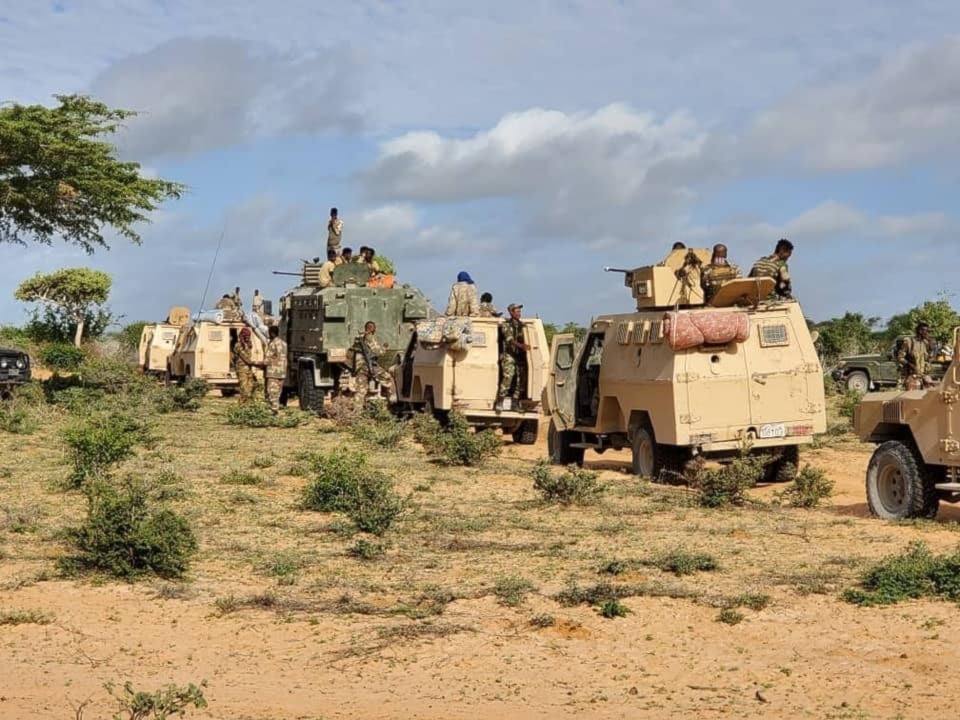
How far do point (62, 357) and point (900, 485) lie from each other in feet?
110

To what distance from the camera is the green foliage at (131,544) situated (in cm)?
898

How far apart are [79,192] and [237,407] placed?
244 inches

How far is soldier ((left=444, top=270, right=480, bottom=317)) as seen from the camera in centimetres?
1953

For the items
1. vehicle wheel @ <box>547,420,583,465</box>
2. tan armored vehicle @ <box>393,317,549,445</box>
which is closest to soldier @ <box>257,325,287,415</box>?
tan armored vehicle @ <box>393,317,549,445</box>

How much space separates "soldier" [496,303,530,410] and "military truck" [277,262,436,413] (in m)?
4.06

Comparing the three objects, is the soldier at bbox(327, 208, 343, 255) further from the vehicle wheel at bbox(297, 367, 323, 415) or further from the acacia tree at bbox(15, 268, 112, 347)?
the acacia tree at bbox(15, 268, 112, 347)

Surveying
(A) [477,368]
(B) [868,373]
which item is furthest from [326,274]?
(B) [868,373]

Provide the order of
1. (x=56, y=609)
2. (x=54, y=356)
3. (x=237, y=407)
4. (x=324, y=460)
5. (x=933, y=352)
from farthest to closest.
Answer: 1. (x=54, y=356)
2. (x=237, y=407)
3. (x=933, y=352)
4. (x=324, y=460)
5. (x=56, y=609)

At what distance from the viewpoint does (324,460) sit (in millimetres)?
13188

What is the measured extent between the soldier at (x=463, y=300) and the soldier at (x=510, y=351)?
770 millimetres

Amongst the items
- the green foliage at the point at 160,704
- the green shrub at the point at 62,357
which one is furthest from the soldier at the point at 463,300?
the green shrub at the point at 62,357

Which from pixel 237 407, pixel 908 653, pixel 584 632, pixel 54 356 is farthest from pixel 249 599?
pixel 54 356

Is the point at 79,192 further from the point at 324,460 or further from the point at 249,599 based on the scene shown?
the point at 249,599

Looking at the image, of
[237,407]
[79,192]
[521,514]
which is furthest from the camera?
[79,192]
